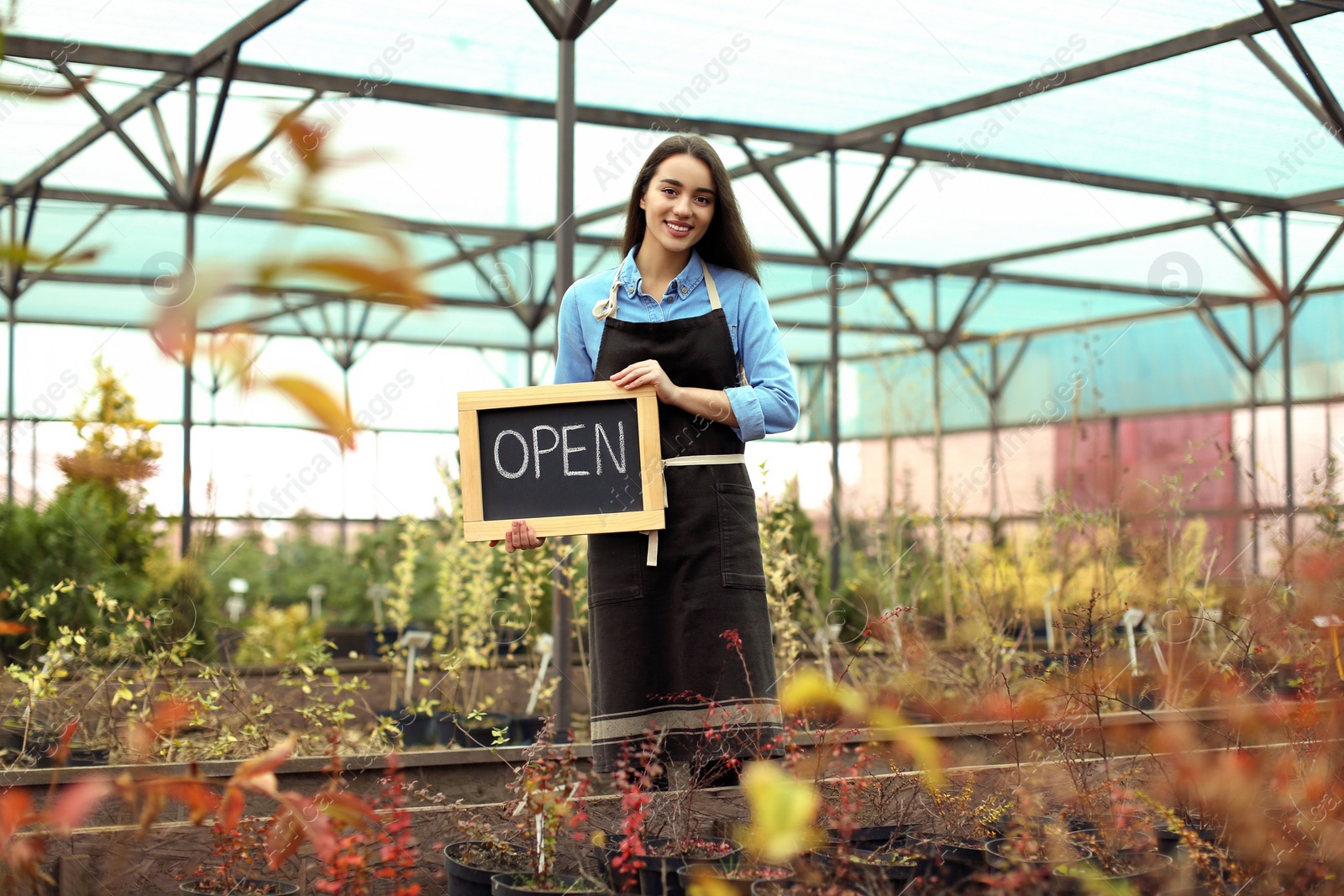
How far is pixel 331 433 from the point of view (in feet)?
1.63

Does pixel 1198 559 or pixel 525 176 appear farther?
pixel 525 176

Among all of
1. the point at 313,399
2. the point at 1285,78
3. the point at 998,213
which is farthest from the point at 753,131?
the point at 313,399

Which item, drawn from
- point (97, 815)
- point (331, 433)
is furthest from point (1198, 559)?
point (331, 433)

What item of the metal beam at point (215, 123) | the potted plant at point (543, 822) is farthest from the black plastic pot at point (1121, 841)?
the metal beam at point (215, 123)

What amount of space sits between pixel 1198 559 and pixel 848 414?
34.6 feet

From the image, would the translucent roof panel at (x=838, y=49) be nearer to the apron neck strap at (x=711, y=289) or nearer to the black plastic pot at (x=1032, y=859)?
the apron neck strap at (x=711, y=289)

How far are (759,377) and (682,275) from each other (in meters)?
0.24

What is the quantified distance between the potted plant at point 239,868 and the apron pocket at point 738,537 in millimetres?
850

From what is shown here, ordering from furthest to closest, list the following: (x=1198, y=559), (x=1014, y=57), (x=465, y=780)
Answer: (x=1014, y=57), (x=1198, y=559), (x=465, y=780)

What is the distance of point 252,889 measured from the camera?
6.37 ft

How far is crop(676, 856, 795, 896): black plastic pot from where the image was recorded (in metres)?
1.80

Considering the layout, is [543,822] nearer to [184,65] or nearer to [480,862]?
[480,862]

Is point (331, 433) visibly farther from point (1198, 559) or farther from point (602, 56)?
point (602, 56)

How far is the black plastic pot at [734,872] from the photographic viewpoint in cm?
180
